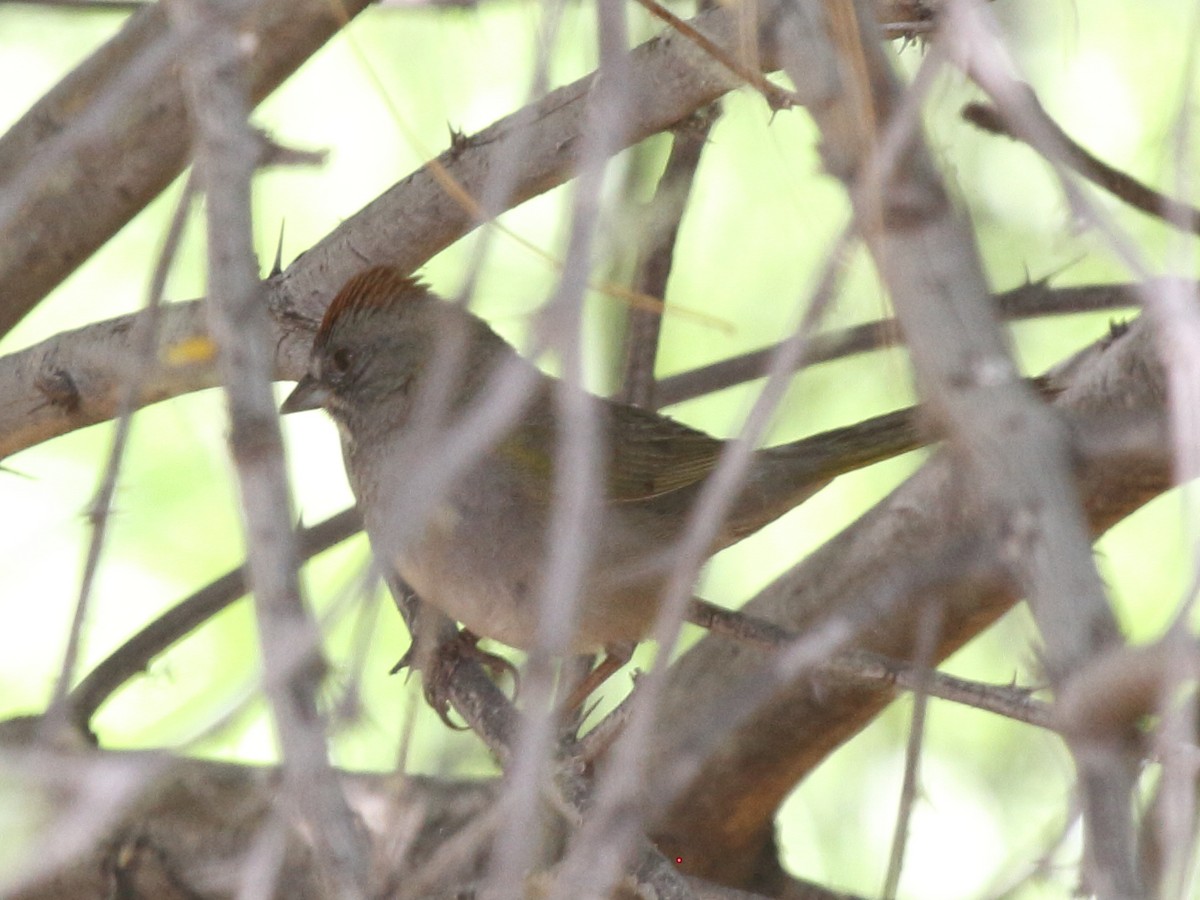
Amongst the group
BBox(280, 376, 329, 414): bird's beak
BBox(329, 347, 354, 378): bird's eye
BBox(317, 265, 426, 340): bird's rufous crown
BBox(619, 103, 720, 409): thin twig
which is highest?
BBox(619, 103, 720, 409): thin twig

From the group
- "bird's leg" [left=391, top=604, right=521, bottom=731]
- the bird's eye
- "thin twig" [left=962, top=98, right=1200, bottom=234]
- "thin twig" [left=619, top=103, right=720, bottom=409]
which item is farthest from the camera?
the bird's eye

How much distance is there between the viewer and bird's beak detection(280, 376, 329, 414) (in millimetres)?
4254

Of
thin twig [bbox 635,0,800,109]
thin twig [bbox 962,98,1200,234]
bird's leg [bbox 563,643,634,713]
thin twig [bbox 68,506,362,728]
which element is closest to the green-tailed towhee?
bird's leg [bbox 563,643,634,713]

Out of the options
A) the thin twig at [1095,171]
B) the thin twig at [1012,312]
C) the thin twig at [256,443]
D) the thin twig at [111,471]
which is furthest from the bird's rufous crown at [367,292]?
the thin twig at [256,443]

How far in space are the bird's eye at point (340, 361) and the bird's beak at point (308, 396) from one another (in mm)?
54

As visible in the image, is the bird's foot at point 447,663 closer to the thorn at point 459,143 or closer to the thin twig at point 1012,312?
the thin twig at point 1012,312

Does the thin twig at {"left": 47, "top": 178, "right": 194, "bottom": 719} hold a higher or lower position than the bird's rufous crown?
lower

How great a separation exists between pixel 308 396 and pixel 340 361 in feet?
0.45

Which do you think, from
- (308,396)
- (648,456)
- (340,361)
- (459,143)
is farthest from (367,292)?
(648,456)

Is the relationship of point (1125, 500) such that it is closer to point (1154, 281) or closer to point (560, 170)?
point (560, 170)

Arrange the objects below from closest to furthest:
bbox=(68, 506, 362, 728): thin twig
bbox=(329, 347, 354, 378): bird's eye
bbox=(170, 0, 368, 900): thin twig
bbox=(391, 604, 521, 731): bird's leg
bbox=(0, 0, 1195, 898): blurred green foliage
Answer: bbox=(170, 0, 368, 900): thin twig < bbox=(391, 604, 521, 731): bird's leg < bbox=(68, 506, 362, 728): thin twig < bbox=(329, 347, 354, 378): bird's eye < bbox=(0, 0, 1195, 898): blurred green foliage

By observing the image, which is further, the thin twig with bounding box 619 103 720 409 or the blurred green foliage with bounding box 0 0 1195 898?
the blurred green foliage with bounding box 0 0 1195 898

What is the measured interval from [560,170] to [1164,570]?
2885 mm

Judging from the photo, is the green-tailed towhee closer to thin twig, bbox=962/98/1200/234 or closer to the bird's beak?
the bird's beak
